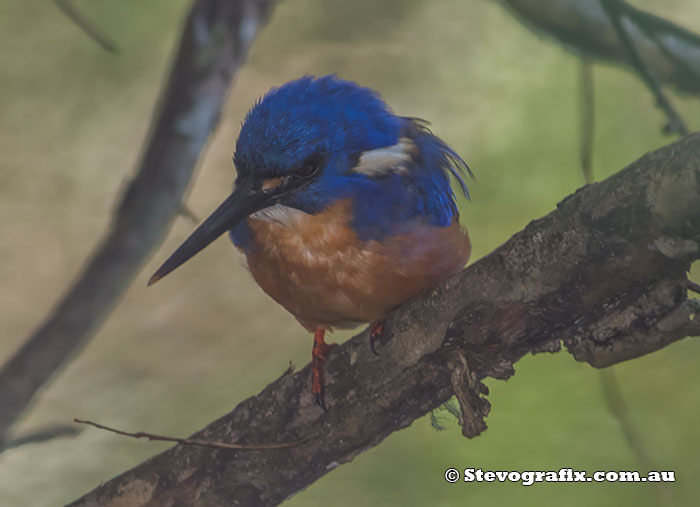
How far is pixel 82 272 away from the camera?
2.47m

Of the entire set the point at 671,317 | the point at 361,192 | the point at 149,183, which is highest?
the point at 149,183

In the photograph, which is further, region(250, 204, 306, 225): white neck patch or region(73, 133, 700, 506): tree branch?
region(250, 204, 306, 225): white neck patch

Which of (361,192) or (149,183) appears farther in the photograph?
(149,183)

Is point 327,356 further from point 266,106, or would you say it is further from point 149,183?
point 149,183

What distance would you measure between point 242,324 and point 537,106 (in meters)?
1.17

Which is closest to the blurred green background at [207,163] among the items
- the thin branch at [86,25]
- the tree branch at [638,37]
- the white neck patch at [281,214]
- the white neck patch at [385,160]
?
the thin branch at [86,25]

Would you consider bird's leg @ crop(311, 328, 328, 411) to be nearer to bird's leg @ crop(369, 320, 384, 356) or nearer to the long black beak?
bird's leg @ crop(369, 320, 384, 356)

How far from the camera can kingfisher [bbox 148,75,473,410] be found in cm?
150

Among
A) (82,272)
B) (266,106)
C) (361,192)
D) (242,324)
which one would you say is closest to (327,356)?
(361,192)

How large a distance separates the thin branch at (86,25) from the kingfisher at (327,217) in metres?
1.15

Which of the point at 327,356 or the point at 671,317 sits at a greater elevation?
the point at 327,356

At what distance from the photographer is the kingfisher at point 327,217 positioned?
150 centimetres

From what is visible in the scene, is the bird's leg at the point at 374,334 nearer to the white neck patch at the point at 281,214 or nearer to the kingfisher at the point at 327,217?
the kingfisher at the point at 327,217

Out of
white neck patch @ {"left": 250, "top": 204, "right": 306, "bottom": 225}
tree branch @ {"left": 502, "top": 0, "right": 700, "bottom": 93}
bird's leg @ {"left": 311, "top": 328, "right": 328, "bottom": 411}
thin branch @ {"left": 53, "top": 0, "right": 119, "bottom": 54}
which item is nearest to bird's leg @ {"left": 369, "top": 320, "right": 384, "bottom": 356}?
bird's leg @ {"left": 311, "top": 328, "right": 328, "bottom": 411}
